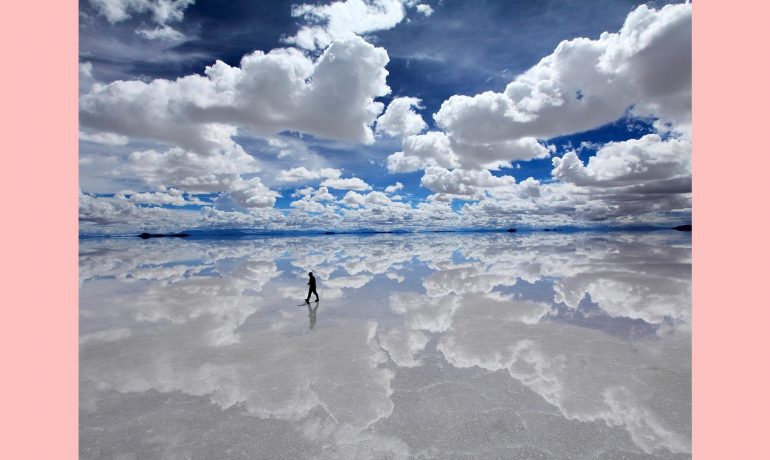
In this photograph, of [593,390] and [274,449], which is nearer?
[274,449]

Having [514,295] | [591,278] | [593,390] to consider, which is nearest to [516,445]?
[593,390]

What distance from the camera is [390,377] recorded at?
838 centimetres

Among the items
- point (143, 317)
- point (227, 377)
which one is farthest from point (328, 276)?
point (227, 377)

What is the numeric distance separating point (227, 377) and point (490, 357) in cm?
693

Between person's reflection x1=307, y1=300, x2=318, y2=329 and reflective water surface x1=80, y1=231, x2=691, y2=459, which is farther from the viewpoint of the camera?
person's reflection x1=307, y1=300, x2=318, y2=329

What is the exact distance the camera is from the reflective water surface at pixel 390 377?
6.02 metres

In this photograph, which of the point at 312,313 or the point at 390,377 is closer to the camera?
the point at 390,377

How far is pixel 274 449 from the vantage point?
5.84 metres

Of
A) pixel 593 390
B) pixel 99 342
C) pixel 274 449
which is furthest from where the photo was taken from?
pixel 99 342

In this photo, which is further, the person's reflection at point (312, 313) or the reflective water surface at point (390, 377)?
the person's reflection at point (312, 313)

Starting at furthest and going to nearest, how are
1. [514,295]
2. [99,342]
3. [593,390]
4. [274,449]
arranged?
[514,295], [99,342], [593,390], [274,449]

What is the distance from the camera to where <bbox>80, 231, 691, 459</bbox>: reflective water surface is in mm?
6020

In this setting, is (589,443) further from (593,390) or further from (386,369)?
(386,369)

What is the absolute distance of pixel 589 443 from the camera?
5883 millimetres
